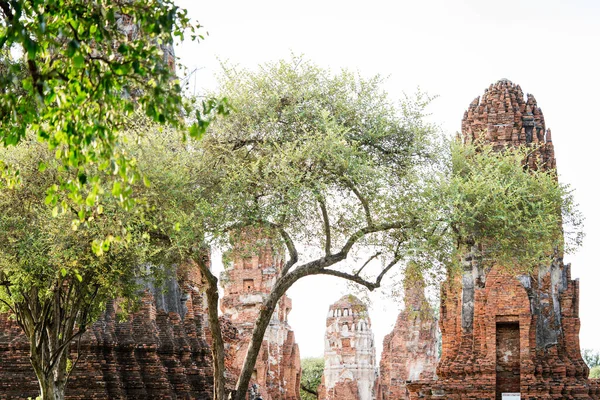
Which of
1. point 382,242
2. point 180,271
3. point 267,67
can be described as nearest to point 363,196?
point 382,242

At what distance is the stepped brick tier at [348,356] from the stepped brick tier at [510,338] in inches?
788

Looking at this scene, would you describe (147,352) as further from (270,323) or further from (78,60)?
(270,323)

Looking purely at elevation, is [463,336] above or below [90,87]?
below

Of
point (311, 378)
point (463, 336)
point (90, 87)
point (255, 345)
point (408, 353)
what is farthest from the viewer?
point (311, 378)

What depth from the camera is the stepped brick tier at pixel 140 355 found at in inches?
731

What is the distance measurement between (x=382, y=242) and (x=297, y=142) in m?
2.32

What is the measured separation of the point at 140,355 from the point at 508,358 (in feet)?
25.1

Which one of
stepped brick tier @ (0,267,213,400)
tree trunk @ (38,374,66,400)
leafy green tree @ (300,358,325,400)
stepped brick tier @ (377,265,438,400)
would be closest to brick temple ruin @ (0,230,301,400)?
stepped brick tier @ (0,267,213,400)

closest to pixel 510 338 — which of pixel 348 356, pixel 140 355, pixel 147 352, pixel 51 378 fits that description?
pixel 147 352

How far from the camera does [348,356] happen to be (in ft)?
138

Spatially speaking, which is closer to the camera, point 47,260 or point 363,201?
point 47,260

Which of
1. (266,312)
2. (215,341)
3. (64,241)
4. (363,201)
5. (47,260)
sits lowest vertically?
(215,341)

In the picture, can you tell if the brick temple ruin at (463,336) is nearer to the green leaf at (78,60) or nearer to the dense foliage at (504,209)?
the dense foliage at (504,209)

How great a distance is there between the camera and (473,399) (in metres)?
20.0
